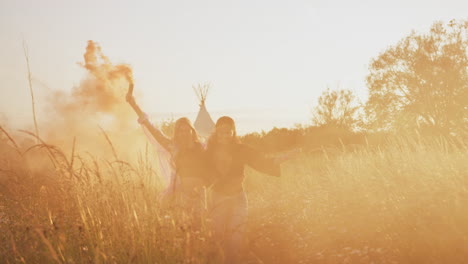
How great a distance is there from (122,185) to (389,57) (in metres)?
24.0

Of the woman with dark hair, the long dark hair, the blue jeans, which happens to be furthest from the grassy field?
the long dark hair

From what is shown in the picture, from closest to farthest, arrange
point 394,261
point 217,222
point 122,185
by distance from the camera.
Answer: point 122,185 < point 394,261 < point 217,222

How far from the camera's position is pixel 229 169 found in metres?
5.14

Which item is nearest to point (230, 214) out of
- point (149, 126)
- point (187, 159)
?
point (187, 159)

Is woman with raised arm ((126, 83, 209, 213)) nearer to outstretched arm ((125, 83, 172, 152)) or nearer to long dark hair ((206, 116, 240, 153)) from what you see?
long dark hair ((206, 116, 240, 153))

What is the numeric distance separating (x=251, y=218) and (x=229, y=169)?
10.4 feet

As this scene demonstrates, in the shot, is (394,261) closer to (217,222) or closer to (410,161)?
(217,222)

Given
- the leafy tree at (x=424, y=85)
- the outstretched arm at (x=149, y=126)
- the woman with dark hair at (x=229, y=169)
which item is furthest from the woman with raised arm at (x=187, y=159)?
the leafy tree at (x=424, y=85)

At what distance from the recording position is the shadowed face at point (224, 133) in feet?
17.1

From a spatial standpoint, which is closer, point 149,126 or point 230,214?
point 230,214

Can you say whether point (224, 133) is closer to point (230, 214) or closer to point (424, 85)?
point (230, 214)

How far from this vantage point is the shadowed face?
5.20 meters

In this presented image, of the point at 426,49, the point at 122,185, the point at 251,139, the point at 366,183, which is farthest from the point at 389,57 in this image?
the point at 122,185

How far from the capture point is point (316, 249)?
545 centimetres
